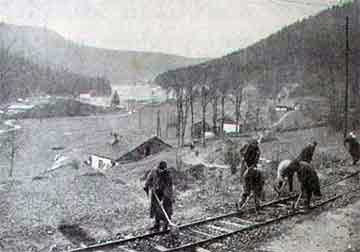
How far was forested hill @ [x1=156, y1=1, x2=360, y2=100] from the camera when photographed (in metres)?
12.8

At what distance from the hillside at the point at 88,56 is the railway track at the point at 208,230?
547 centimetres

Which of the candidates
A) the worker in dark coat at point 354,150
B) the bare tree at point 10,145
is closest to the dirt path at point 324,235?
the worker in dark coat at point 354,150

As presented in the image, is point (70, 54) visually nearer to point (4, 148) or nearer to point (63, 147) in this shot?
point (63, 147)

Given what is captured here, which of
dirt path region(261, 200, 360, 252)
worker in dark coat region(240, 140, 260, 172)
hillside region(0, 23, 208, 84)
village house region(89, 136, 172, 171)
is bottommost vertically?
village house region(89, 136, 172, 171)

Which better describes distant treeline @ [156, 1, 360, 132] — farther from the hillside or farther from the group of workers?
the group of workers

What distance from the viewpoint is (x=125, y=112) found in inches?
703

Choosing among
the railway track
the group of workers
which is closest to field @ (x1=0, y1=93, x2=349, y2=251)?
the group of workers

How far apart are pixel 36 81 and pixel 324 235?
→ 42.9 ft

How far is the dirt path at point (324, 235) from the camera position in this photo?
5.30 meters

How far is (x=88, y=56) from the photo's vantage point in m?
13.6

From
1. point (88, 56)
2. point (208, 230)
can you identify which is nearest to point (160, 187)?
point (208, 230)

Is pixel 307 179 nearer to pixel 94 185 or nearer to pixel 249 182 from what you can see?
pixel 249 182

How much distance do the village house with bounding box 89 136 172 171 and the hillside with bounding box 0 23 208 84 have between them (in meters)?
6.11

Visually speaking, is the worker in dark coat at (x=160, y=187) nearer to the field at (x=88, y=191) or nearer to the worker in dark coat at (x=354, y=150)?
the field at (x=88, y=191)
